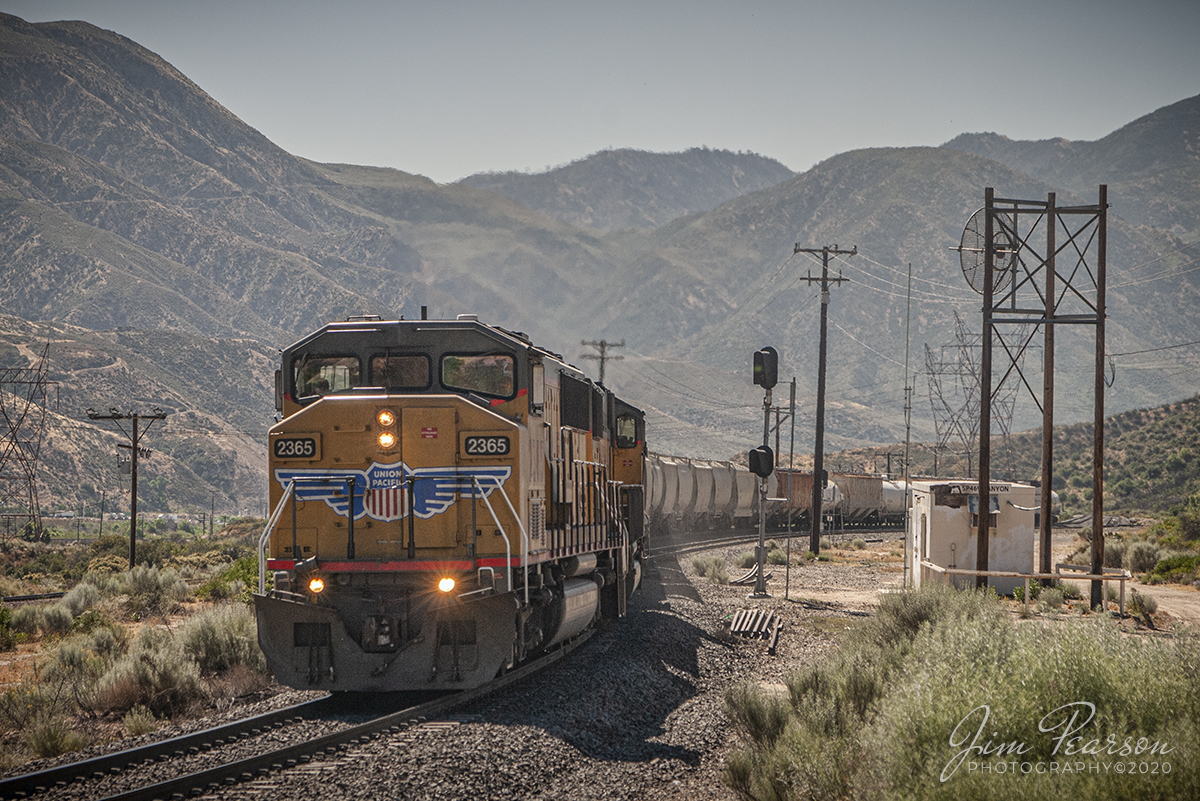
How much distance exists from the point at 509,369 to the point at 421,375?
3.35ft

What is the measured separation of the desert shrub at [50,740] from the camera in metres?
9.70

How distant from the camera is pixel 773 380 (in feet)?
68.4

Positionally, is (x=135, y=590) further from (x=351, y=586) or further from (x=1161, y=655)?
(x=1161, y=655)

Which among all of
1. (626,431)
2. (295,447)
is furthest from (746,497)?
(295,447)

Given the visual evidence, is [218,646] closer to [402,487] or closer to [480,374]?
[402,487]

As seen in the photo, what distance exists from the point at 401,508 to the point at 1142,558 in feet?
92.1

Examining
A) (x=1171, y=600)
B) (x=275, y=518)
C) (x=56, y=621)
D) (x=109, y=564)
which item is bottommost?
(x=109, y=564)

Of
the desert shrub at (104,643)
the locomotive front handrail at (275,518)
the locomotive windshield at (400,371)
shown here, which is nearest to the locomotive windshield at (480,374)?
the locomotive windshield at (400,371)

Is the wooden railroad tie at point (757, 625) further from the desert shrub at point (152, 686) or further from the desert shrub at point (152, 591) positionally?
the desert shrub at point (152, 591)

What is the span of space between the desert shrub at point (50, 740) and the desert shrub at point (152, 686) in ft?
5.09

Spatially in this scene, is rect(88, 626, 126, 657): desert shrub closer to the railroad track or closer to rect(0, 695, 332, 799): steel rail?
the railroad track

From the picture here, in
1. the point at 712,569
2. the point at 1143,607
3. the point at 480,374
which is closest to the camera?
the point at 480,374
